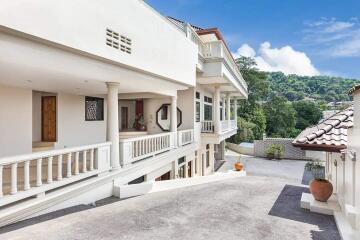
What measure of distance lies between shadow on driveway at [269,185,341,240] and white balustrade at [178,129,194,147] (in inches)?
229

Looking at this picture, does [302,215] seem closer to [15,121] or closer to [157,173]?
[157,173]

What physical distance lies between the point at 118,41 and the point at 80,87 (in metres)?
3.24

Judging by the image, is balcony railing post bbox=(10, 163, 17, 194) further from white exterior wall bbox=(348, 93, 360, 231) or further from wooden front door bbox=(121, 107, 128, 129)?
wooden front door bbox=(121, 107, 128, 129)

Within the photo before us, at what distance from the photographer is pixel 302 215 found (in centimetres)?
589

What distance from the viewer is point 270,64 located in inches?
5719

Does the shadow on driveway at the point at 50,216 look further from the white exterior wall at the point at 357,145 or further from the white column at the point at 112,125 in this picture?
the white exterior wall at the point at 357,145

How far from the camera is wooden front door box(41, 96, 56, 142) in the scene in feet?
32.9

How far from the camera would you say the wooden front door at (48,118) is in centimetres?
1003

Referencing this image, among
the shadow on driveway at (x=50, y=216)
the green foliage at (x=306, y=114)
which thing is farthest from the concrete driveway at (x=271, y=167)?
the green foliage at (x=306, y=114)

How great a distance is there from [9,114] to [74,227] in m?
4.83

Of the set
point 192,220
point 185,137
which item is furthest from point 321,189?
point 185,137

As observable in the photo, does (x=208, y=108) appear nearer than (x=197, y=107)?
No

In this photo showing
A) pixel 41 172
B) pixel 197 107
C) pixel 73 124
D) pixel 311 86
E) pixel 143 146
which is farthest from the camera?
pixel 311 86

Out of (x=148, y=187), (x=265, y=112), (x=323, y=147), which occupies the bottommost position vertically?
(x=148, y=187)
